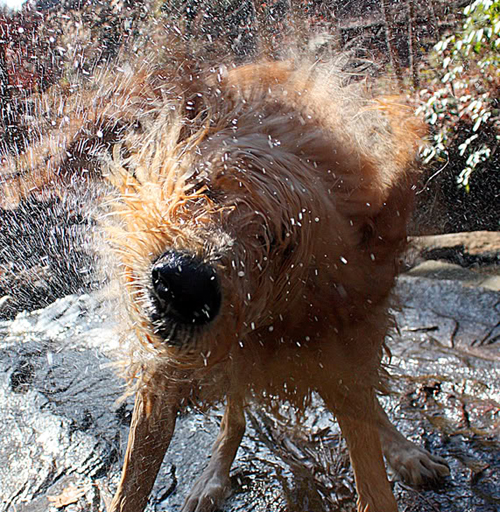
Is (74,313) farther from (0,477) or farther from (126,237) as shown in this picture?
(126,237)

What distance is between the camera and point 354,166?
234 cm

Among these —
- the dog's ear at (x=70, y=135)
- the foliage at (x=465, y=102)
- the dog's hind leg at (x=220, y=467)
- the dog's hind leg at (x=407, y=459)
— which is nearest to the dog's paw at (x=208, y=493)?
the dog's hind leg at (x=220, y=467)

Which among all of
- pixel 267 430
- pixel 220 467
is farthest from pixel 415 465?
pixel 220 467

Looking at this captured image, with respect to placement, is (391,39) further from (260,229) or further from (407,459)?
(260,229)

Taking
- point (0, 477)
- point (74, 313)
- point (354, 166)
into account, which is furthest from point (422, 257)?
point (0, 477)

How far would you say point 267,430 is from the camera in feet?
12.1

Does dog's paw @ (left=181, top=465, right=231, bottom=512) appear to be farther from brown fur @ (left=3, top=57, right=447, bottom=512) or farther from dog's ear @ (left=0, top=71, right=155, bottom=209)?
dog's ear @ (left=0, top=71, right=155, bottom=209)

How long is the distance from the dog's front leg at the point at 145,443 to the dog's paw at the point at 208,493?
574 millimetres

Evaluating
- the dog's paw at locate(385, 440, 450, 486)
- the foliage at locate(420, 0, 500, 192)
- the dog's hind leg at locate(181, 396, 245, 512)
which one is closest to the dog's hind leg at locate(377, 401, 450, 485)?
the dog's paw at locate(385, 440, 450, 486)

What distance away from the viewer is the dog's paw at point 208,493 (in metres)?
3.01

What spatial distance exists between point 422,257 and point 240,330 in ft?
16.2

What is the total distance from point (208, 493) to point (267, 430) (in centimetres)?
76

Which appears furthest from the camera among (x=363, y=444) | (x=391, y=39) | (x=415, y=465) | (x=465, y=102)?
(x=391, y=39)

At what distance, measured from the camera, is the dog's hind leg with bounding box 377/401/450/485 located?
10.3ft
